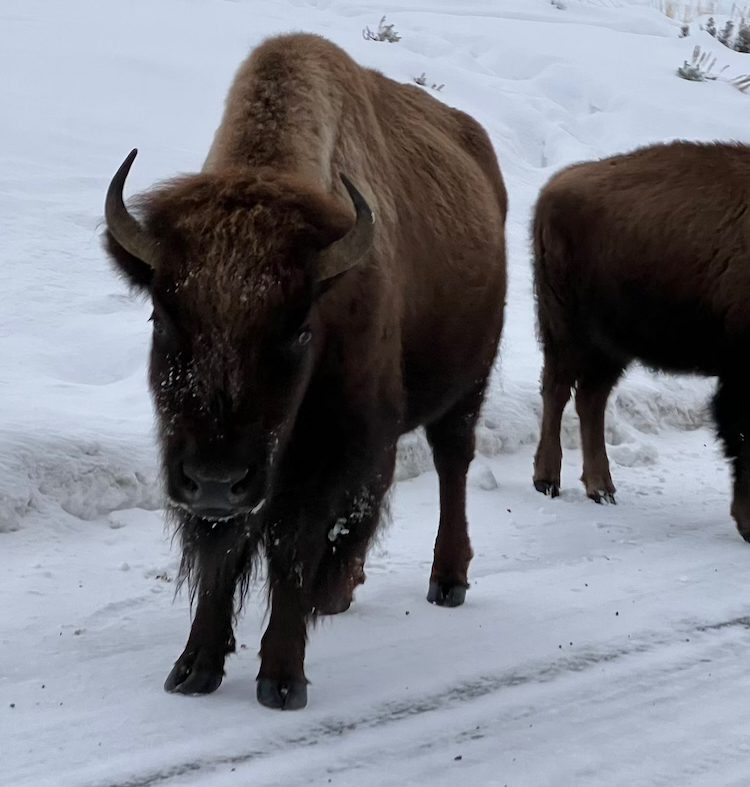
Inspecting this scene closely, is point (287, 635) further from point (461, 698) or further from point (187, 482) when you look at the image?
point (187, 482)

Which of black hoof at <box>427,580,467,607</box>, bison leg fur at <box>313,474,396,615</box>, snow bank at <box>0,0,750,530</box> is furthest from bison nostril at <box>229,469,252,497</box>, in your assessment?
snow bank at <box>0,0,750,530</box>

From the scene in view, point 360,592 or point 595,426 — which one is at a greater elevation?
point 360,592

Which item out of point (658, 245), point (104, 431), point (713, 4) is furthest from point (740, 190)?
point (713, 4)

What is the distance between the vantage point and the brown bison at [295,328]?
3.52 meters

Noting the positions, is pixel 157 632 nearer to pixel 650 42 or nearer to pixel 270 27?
pixel 270 27

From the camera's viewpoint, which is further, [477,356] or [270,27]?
[270,27]

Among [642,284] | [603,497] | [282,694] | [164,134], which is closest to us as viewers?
[282,694]

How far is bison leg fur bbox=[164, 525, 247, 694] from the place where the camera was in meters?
4.08

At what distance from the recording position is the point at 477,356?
550 centimetres

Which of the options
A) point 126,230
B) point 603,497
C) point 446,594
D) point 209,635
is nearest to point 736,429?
point 603,497

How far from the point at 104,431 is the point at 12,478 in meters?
0.70

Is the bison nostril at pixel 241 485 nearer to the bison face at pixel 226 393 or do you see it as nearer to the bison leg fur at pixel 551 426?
the bison face at pixel 226 393

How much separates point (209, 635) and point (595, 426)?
13.1 feet

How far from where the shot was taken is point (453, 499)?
555cm
